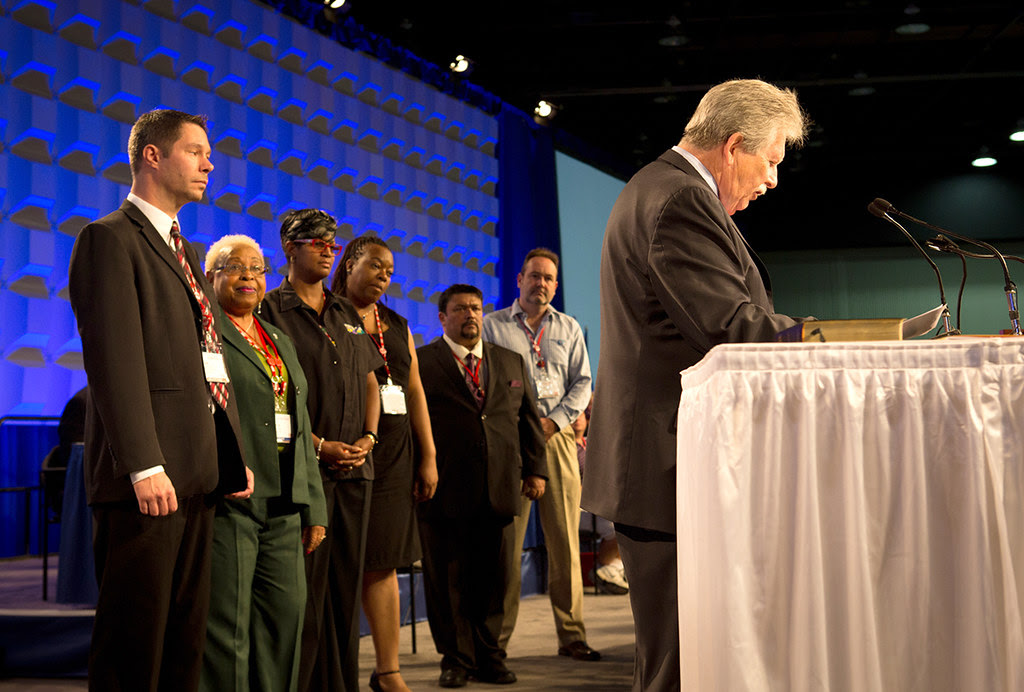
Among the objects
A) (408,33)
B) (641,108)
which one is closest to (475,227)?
(408,33)

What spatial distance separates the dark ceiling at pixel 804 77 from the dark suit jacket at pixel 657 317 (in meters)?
5.40

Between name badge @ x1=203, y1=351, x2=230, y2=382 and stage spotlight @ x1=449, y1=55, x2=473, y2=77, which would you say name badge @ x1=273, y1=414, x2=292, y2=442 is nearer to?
name badge @ x1=203, y1=351, x2=230, y2=382

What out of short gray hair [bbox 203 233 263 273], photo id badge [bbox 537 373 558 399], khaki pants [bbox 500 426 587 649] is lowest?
khaki pants [bbox 500 426 587 649]

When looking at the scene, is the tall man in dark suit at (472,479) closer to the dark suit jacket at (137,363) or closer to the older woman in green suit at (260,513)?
the older woman in green suit at (260,513)

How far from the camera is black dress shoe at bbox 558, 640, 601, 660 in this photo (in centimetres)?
443

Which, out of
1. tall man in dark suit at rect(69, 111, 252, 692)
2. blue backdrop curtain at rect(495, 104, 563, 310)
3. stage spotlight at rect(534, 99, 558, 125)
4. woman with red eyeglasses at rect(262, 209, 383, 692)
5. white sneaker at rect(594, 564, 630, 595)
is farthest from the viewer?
stage spotlight at rect(534, 99, 558, 125)

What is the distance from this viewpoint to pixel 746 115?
2.06 m

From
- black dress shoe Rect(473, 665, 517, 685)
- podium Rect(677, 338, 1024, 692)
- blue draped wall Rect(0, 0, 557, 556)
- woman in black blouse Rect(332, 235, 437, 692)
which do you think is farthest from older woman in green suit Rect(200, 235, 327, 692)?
blue draped wall Rect(0, 0, 557, 556)

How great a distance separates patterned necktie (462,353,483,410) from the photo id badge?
2.39ft

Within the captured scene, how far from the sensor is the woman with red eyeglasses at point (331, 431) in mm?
3223

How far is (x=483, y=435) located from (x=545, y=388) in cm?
88

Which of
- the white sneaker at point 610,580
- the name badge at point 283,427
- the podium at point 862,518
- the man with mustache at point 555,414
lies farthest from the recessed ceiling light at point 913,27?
the podium at point 862,518

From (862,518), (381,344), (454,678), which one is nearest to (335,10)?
(381,344)

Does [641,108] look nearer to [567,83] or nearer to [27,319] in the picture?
[567,83]
